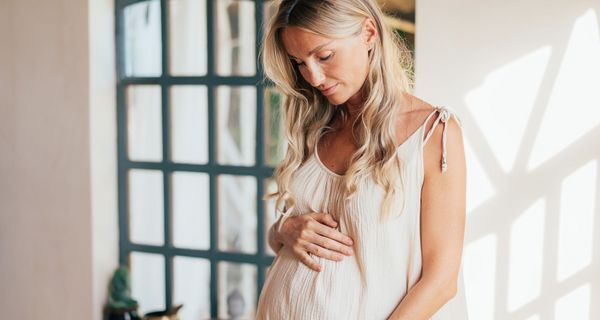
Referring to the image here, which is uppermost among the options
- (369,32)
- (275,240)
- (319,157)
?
(369,32)

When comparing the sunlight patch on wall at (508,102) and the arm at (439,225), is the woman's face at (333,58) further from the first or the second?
the sunlight patch on wall at (508,102)

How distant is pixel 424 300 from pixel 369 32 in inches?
22.6

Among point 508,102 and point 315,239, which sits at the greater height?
point 508,102

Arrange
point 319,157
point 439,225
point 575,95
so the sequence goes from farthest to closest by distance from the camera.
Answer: point 575,95 < point 319,157 < point 439,225

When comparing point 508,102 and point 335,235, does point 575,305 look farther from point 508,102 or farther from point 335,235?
point 335,235

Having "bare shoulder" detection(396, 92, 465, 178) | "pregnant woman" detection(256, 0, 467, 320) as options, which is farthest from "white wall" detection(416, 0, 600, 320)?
"bare shoulder" detection(396, 92, 465, 178)

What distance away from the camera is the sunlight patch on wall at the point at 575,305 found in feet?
6.28

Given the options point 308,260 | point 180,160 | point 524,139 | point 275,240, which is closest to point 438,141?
point 308,260

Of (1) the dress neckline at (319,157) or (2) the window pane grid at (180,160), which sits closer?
(1) the dress neckline at (319,157)

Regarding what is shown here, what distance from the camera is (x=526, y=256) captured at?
1982 millimetres

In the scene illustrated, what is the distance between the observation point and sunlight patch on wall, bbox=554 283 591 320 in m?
1.92

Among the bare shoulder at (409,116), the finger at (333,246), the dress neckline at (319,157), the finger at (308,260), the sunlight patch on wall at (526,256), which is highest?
the bare shoulder at (409,116)

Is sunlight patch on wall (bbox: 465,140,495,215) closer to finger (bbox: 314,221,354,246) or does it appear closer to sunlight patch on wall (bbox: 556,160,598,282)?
sunlight patch on wall (bbox: 556,160,598,282)

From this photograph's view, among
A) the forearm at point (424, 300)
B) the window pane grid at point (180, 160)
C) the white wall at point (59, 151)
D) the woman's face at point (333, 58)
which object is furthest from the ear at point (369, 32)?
the white wall at point (59, 151)
